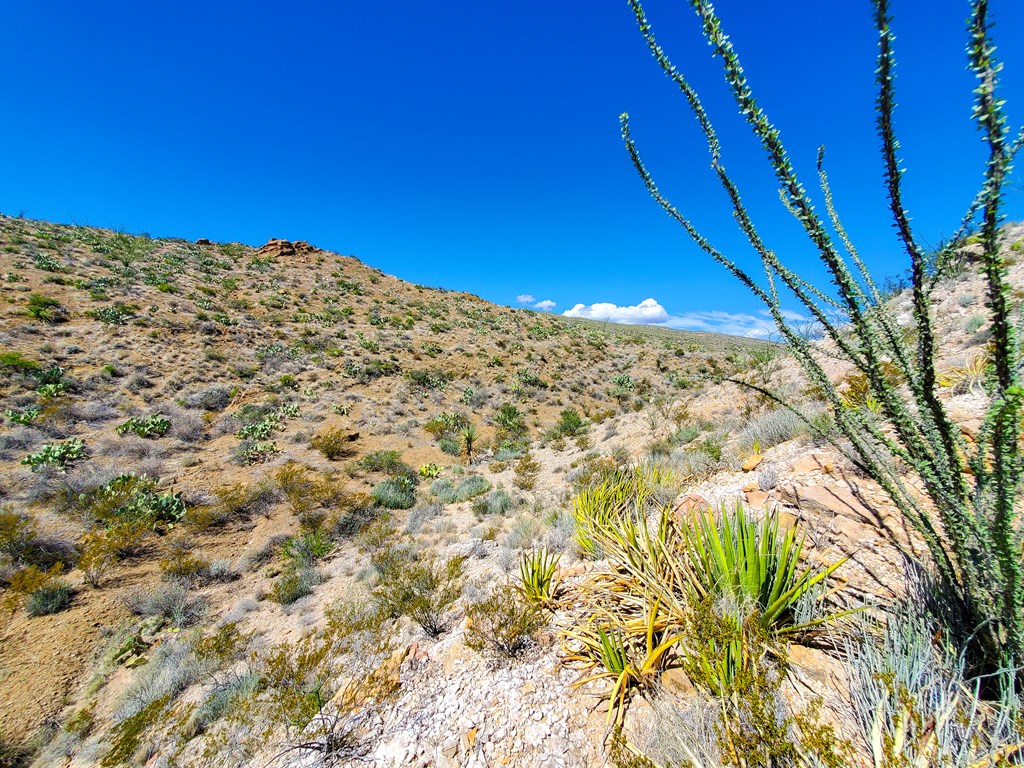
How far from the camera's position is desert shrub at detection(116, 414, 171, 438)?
9.49m

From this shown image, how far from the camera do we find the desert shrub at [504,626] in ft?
9.78

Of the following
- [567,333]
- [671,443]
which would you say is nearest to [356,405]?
[671,443]

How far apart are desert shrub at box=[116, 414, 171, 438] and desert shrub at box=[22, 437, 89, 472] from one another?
939 millimetres

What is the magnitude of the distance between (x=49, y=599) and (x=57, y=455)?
15.2 feet

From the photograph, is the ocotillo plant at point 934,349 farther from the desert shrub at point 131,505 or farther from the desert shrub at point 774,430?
the desert shrub at point 131,505

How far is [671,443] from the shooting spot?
26.1 ft

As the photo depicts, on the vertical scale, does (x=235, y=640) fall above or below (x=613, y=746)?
below

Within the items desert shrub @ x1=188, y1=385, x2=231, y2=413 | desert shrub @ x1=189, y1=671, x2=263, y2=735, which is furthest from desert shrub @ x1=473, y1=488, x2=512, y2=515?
Result: desert shrub @ x1=188, y1=385, x2=231, y2=413

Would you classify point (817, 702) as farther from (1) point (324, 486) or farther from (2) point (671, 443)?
(1) point (324, 486)

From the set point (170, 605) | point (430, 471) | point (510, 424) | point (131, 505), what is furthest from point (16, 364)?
point (510, 424)

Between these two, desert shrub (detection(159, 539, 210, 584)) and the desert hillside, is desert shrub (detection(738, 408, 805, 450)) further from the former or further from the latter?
desert shrub (detection(159, 539, 210, 584))

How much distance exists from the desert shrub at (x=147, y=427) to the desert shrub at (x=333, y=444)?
348 centimetres

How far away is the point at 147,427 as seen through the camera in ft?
31.7

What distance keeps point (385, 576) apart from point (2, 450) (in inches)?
360
